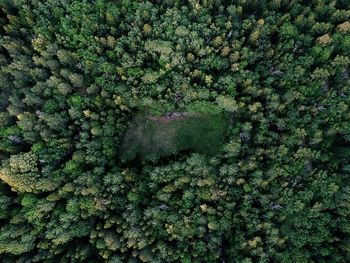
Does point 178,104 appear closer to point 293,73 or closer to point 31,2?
point 293,73

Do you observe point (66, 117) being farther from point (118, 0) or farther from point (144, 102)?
point (118, 0)

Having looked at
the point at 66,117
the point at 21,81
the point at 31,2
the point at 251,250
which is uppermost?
the point at 31,2

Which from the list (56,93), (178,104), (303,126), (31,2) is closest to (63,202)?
(56,93)

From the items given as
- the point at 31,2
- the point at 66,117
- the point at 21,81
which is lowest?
the point at 66,117

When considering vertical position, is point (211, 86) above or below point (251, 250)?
above

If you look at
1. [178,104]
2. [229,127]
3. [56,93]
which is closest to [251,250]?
[229,127]

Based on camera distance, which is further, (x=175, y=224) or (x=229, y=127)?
(x=229, y=127)
